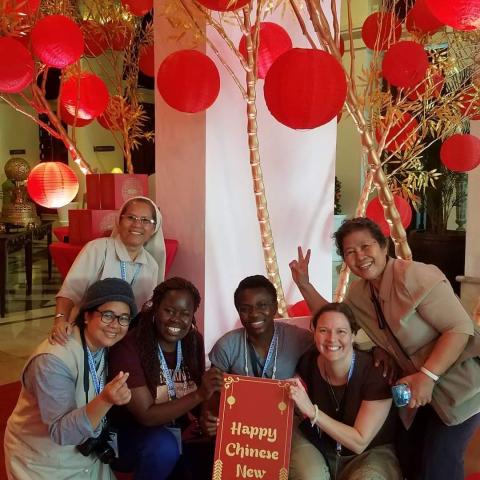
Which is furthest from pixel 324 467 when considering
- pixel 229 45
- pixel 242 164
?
pixel 229 45

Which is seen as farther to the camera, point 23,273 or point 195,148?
point 23,273

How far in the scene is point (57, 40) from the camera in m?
3.32

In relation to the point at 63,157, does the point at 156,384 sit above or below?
below

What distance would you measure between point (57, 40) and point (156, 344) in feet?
6.58

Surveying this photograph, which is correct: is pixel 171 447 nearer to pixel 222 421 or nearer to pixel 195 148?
pixel 222 421

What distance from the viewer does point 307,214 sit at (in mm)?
3752

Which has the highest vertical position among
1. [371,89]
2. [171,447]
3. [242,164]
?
[371,89]

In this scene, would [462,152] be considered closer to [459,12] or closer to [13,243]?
[459,12]

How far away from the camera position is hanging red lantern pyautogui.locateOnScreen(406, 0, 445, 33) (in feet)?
11.0

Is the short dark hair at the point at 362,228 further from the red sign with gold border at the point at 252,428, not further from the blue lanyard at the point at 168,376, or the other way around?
the blue lanyard at the point at 168,376

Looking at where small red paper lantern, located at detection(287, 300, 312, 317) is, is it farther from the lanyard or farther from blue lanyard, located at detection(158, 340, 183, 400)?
blue lanyard, located at detection(158, 340, 183, 400)

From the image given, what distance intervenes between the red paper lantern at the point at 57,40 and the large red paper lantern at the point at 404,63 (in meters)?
1.75

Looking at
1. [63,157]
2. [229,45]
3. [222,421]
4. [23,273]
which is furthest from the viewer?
[63,157]

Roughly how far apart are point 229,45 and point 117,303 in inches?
67.9
